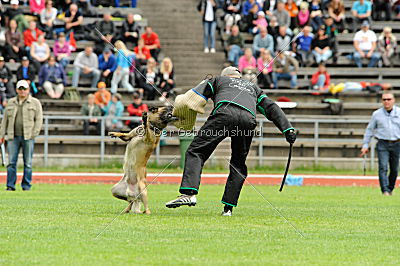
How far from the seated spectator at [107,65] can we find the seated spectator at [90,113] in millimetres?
1491

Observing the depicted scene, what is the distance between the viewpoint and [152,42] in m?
29.0

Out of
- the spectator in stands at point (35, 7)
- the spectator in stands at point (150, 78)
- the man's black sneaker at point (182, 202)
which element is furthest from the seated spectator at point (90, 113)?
the man's black sneaker at point (182, 202)

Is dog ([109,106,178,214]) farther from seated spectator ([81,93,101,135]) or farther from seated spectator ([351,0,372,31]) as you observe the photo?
seated spectator ([351,0,372,31])

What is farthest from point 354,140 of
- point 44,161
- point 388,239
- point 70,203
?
point 388,239

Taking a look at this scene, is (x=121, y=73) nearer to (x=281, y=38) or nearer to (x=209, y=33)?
(x=209, y=33)

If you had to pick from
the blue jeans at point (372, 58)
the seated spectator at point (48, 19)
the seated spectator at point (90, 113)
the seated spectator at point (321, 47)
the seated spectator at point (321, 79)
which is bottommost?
the seated spectator at point (90, 113)

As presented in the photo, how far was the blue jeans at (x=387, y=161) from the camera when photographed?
1861 cm

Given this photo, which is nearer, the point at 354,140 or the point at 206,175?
the point at 206,175

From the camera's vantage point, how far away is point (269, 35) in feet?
96.3

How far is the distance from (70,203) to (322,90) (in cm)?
1492

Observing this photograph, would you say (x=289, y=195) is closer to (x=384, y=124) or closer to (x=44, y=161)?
(x=384, y=124)

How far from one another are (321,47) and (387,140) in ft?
38.2

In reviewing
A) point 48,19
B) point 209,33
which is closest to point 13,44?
point 48,19

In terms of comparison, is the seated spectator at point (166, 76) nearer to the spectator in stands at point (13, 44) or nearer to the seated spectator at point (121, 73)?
the seated spectator at point (121, 73)
